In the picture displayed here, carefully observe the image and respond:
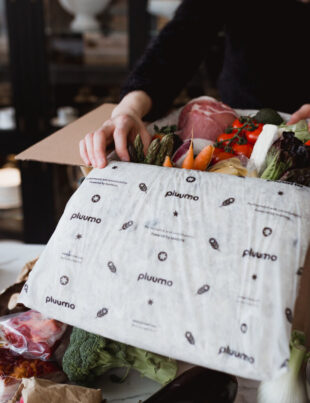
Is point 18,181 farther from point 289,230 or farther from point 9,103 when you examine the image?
point 289,230

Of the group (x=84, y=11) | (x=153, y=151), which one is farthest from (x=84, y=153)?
(x=84, y=11)

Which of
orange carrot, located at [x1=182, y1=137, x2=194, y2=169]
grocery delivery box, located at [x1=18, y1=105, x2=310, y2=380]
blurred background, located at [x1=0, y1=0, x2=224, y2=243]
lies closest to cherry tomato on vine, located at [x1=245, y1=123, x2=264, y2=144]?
orange carrot, located at [x1=182, y1=137, x2=194, y2=169]

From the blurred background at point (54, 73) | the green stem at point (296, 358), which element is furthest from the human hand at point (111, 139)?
the blurred background at point (54, 73)

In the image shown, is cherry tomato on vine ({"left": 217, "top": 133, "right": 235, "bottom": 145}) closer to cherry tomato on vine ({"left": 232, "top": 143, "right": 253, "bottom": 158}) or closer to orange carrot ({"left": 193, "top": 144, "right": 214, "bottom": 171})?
cherry tomato on vine ({"left": 232, "top": 143, "right": 253, "bottom": 158})

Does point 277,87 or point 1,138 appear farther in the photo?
point 1,138

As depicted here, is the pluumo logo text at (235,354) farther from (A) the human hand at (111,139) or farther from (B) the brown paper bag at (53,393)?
(A) the human hand at (111,139)

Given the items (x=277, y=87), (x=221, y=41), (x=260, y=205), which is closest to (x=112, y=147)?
(x=260, y=205)

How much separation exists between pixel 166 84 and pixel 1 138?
146 centimetres

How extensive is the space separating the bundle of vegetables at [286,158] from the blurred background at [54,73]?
1503mm

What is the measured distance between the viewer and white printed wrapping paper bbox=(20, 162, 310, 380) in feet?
1.96

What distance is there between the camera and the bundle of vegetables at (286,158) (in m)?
0.81

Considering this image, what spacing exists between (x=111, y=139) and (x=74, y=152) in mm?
86

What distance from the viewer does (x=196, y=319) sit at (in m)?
0.61

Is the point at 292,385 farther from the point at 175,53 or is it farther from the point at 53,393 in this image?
the point at 175,53
